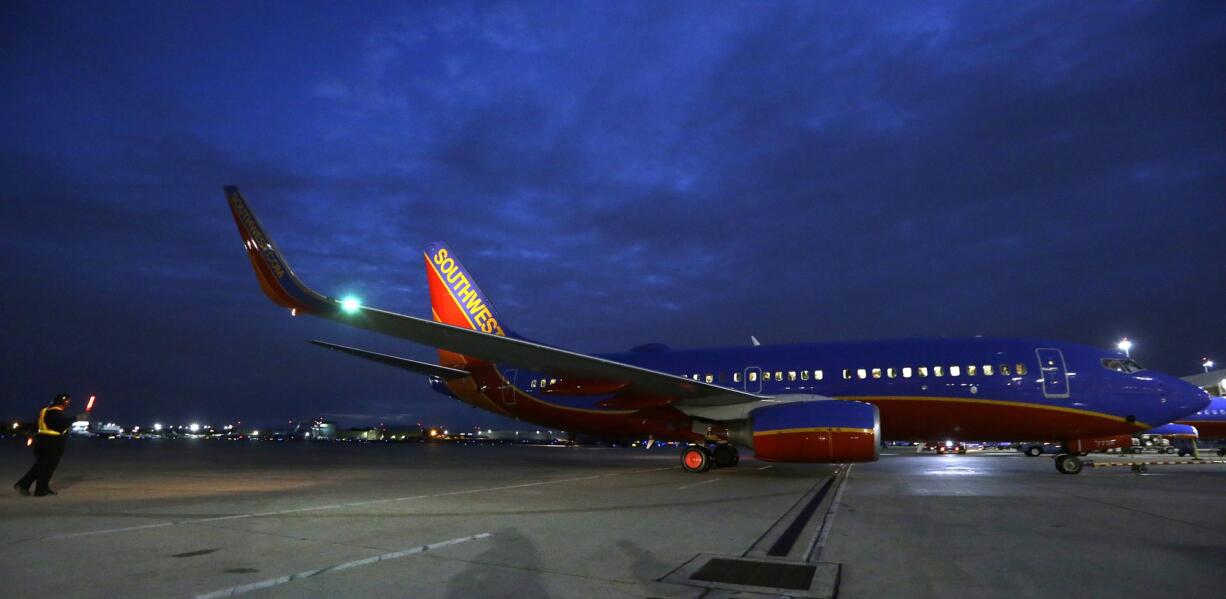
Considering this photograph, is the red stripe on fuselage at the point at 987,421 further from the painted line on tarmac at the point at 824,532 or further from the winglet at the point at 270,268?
the winglet at the point at 270,268

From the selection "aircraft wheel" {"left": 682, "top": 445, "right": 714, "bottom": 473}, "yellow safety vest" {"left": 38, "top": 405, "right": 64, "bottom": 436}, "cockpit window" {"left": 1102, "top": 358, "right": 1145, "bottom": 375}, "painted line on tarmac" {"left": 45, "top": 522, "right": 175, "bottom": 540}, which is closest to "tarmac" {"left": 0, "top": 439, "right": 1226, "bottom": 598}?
"painted line on tarmac" {"left": 45, "top": 522, "right": 175, "bottom": 540}

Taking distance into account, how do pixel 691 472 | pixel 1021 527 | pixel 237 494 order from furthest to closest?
pixel 691 472 < pixel 237 494 < pixel 1021 527

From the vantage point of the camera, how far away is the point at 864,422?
1183 cm

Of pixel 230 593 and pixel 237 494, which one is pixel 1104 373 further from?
pixel 237 494

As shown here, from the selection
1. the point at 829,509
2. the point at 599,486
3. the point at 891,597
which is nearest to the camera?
the point at 891,597

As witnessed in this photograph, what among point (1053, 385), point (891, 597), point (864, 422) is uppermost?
point (1053, 385)

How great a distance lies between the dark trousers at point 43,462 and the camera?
9.29 metres

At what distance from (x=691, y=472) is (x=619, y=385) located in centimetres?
293

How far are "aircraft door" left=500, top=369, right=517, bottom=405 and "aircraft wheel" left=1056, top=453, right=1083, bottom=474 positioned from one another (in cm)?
1424

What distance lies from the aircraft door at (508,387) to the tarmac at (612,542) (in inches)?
302

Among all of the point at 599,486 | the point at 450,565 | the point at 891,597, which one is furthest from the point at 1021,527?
the point at 599,486

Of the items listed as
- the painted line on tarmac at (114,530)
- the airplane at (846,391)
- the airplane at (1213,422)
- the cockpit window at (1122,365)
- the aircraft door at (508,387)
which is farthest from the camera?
A: the airplane at (1213,422)

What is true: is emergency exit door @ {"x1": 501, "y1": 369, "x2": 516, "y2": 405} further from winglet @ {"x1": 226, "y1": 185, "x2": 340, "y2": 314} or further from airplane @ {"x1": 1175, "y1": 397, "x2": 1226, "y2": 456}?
airplane @ {"x1": 1175, "y1": 397, "x2": 1226, "y2": 456}

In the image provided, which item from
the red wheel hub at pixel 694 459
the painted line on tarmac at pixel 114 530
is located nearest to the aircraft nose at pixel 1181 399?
the red wheel hub at pixel 694 459
